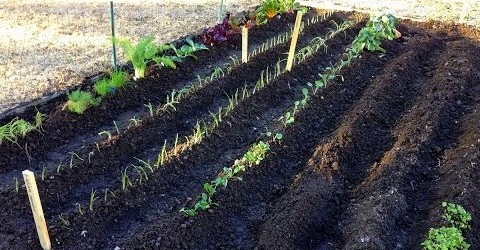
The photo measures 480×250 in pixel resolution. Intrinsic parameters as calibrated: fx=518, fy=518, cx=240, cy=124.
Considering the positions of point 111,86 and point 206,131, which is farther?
point 111,86

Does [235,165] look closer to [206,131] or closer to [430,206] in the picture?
[206,131]

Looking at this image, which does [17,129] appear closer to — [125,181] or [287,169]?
[125,181]

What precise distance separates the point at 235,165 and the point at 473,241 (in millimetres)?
2070

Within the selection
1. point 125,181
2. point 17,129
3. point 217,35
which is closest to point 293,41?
point 217,35

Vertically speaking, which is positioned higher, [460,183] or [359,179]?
[460,183]

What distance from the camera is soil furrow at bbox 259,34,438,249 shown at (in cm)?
416

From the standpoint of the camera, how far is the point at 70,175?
460 centimetres

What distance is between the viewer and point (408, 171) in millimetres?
4809

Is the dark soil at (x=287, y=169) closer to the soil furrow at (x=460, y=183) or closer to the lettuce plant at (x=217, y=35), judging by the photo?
the soil furrow at (x=460, y=183)

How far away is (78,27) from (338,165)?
16.7 feet

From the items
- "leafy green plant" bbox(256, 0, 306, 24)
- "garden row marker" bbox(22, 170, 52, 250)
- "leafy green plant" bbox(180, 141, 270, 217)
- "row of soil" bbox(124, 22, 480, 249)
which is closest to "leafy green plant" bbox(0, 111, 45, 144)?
"garden row marker" bbox(22, 170, 52, 250)

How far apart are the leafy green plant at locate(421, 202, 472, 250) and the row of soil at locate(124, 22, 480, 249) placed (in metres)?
0.11

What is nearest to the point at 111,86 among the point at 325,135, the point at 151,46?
the point at 151,46

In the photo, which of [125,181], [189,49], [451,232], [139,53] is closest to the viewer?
[451,232]
